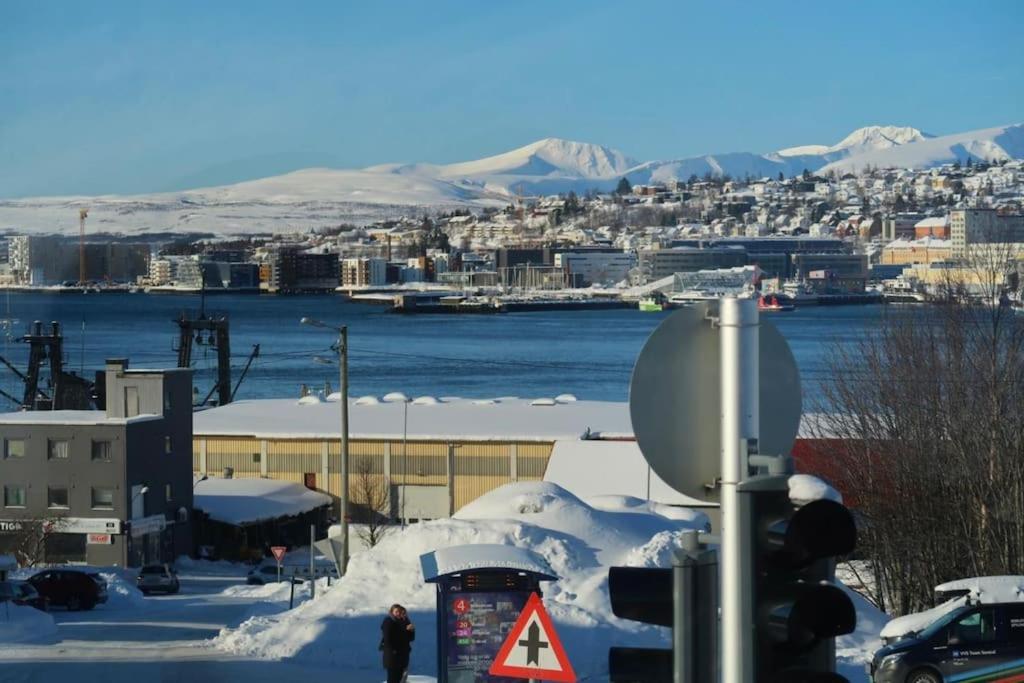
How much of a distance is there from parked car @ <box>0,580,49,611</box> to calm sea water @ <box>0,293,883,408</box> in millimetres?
16221

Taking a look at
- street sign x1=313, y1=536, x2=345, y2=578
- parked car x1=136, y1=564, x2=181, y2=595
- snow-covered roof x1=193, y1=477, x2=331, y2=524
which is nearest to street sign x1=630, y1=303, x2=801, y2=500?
street sign x1=313, y1=536, x2=345, y2=578

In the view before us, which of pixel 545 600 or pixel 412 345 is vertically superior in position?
pixel 545 600

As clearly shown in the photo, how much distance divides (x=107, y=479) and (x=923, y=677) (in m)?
10.4

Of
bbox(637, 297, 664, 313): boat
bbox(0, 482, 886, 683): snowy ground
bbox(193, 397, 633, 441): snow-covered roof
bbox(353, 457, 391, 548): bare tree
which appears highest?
bbox(0, 482, 886, 683): snowy ground

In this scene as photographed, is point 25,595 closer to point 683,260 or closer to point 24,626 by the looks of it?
point 24,626

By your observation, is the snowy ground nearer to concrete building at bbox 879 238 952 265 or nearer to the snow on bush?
the snow on bush

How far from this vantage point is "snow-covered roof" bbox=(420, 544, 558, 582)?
6496mm

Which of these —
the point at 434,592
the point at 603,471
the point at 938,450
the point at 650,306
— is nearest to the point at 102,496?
the point at 603,471

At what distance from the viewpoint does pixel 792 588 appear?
1775 millimetres

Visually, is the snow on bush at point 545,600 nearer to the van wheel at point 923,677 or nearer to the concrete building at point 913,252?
the van wheel at point 923,677

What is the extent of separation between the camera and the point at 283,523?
17.3 metres

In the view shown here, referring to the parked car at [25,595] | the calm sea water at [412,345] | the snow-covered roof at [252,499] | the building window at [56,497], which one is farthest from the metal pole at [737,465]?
the calm sea water at [412,345]

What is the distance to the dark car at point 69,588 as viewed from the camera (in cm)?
1125

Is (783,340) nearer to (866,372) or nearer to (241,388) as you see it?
(866,372)
